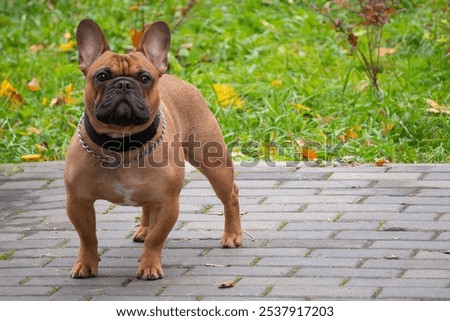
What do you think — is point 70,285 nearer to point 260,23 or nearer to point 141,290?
point 141,290

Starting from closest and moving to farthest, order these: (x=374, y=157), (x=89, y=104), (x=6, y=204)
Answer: (x=89, y=104) < (x=6, y=204) < (x=374, y=157)

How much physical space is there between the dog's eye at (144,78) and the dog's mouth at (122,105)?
76 millimetres

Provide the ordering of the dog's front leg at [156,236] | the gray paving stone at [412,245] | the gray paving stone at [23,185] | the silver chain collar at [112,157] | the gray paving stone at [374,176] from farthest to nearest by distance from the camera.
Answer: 1. the gray paving stone at [23,185]
2. the gray paving stone at [374,176]
3. the gray paving stone at [412,245]
4. the dog's front leg at [156,236]
5. the silver chain collar at [112,157]

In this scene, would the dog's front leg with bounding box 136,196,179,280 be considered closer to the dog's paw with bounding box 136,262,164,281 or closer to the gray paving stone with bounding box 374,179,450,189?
the dog's paw with bounding box 136,262,164,281

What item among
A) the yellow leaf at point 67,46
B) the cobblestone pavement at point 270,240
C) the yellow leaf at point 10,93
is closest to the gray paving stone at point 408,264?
the cobblestone pavement at point 270,240

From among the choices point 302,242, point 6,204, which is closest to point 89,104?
point 302,242

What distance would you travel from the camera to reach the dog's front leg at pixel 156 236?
5.26 meters

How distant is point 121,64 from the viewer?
16.5ft

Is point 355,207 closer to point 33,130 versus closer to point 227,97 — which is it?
point 227,97

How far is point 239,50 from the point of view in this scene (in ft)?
32.1

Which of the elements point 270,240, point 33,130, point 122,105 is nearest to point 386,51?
point 33,130

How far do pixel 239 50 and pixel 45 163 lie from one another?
2742mm

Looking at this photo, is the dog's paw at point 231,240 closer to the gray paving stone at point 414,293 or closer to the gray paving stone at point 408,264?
the gray paving stone at point 408,264

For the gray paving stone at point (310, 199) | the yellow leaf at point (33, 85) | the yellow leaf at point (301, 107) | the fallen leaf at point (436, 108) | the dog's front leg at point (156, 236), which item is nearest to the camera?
the dog's front leg at point (156, 236)
